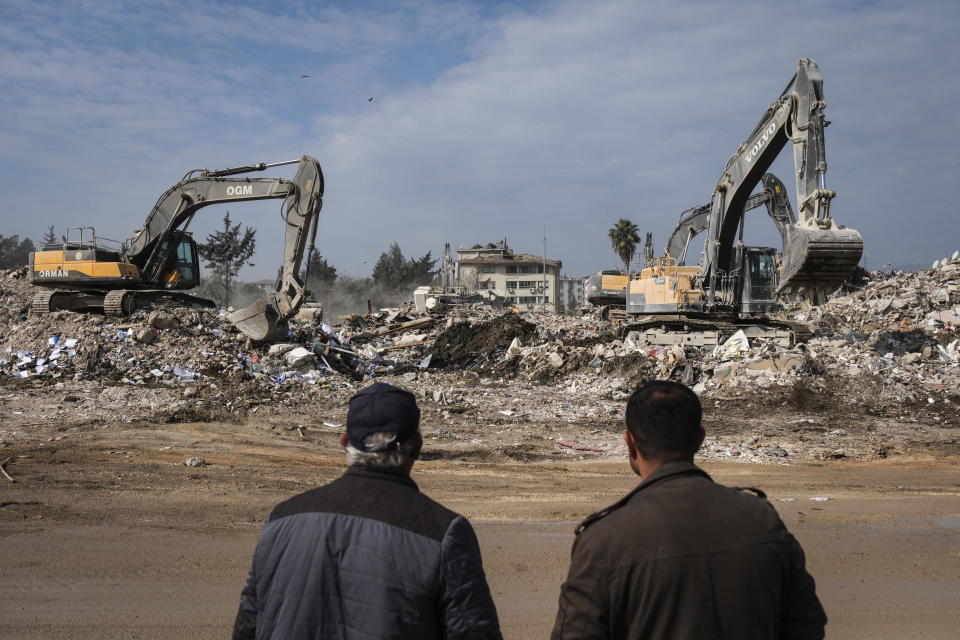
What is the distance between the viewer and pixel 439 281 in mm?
66812

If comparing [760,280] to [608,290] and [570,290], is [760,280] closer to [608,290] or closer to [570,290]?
[608,290]

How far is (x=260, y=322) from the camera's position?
17.4 m

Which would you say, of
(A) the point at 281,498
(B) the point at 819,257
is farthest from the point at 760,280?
(A) the point at 281,498

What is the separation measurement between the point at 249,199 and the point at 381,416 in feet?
56.6

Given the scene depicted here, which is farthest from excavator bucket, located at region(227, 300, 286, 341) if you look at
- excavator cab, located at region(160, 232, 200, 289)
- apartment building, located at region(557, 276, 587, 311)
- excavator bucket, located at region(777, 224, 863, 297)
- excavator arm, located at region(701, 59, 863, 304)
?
apartment building, located at region(557, 276, 587, 311)

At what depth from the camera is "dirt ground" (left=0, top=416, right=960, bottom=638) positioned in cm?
461

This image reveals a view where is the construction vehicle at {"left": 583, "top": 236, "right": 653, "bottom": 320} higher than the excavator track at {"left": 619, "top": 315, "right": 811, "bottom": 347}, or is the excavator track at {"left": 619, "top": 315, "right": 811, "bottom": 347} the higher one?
the construction vehicle at {"left": 583, "top": 236, "right": 653, "bottom": 320}

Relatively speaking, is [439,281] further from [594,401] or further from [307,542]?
[307,542]

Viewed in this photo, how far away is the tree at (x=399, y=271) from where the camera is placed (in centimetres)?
6880

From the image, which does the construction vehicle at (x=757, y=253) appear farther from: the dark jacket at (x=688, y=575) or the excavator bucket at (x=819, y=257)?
the dark jacket at (x=688, y=575)

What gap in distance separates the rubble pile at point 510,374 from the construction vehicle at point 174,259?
61cm

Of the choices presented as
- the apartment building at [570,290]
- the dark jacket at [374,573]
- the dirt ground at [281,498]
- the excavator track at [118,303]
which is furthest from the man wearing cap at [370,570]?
the apartment building at [570,290]

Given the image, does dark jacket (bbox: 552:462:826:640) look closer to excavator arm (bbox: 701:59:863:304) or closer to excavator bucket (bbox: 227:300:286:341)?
excavator arm (bbox: 701:59:863:304)

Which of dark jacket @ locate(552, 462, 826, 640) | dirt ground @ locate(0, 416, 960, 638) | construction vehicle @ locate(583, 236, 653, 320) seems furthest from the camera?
construction vehicle @ locate(583, 236, 653, 320)
